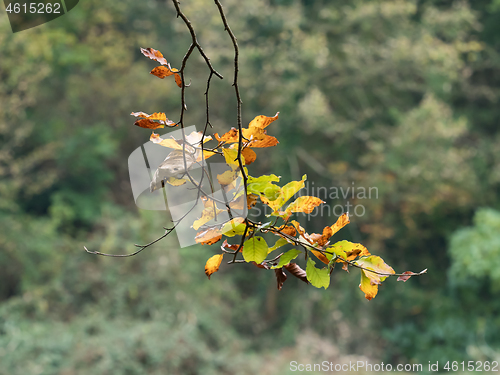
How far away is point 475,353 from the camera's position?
380cm

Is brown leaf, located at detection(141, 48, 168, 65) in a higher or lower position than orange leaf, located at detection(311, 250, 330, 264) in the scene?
higher

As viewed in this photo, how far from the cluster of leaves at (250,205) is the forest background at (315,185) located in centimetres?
300

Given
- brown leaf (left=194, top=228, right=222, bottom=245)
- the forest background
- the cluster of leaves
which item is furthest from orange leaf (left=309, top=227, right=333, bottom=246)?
the forest background

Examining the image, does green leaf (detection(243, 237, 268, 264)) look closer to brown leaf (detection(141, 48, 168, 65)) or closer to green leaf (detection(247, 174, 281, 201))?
green leaf (detection(247, 174, 281, 201))

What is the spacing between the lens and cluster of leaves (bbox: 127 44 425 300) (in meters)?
0.51

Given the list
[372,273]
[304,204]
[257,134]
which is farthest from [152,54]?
[372,273]

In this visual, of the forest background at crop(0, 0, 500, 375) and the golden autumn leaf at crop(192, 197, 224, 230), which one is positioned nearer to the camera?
the golden autumn leaf at crop(192, 197, 224, 230)

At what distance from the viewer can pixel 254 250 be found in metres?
0.53

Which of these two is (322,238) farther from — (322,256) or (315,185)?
(315,185)

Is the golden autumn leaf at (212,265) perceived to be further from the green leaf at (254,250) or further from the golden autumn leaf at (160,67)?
the golden autumn leaf at (160,67)

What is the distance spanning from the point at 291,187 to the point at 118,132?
16.6 ft

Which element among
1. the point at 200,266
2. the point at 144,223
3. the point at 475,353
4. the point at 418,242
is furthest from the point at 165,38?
the point at 475,353

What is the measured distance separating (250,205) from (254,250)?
0.06 meters

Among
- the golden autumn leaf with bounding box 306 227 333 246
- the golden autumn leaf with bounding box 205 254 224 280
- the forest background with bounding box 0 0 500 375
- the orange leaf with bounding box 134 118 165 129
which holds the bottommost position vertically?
the forest background with bounding box 0 0 500 375
